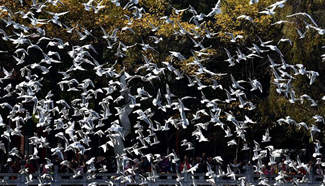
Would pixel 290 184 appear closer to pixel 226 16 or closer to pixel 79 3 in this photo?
pixel 226 16

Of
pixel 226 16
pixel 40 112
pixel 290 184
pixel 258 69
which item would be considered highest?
pixel 226 16

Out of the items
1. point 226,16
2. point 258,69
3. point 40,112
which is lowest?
point 40,112

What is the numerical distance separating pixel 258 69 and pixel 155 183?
883cm

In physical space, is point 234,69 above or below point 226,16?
below

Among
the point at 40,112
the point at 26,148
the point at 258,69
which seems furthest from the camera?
the point at 26,148

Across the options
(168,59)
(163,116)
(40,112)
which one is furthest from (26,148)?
(40,112)

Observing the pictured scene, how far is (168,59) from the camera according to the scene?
2866cm

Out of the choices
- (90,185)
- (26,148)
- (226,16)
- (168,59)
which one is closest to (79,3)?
(168,59)

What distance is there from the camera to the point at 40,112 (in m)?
22.5

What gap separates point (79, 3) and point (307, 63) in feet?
34.9

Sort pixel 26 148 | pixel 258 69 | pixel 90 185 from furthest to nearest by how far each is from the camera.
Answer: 1. pixel 26 148
2. pixel 258 69
3. pixel 90 185

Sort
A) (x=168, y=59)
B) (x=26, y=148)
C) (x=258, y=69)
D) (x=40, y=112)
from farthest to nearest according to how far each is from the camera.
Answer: (x=26, y=148)
(x=258, y=69)
(x=168, y=59)
(x=40, y=112)

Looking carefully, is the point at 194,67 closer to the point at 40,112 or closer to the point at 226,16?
the point at 226,16

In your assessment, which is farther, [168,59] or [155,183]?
[168,59]
